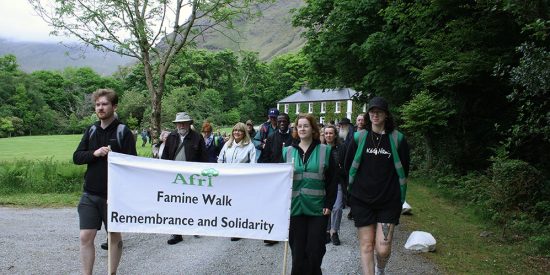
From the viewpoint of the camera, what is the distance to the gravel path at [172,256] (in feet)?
18.4

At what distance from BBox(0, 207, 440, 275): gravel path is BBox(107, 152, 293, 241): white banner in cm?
102

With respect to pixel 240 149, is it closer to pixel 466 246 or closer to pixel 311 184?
pixel 311 184

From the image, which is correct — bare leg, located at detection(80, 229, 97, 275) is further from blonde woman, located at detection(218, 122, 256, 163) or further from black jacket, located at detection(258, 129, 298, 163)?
black jacket, located at detection(258, 129, 298, 163)

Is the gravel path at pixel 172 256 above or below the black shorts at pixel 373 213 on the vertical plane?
below

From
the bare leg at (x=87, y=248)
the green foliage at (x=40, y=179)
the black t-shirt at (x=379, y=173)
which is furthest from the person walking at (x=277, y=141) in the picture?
the green foliage at (x=40, y=179)

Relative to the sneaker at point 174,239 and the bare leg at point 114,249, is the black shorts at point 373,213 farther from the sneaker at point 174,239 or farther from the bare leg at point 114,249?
the sneaker at point 174,239

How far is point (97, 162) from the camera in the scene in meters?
4.46

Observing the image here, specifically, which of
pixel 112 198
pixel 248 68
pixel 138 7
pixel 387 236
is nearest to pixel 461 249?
pixel 387 236

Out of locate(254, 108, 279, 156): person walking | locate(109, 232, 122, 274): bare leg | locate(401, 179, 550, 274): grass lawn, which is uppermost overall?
locate(254, 108, 279, 156): person walking

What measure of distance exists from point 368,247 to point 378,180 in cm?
76

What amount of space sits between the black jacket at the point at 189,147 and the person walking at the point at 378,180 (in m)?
3.28

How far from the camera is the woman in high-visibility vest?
14.6 ft

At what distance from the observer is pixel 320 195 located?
180 inches

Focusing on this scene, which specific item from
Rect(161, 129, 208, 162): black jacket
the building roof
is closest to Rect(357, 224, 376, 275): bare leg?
Rect(161, 129, 208, 162): black jacket
